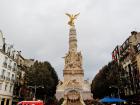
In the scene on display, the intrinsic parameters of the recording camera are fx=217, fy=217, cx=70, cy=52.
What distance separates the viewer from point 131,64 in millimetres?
57250

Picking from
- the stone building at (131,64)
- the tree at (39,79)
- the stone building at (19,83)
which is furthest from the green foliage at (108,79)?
the stone building at (19,83)

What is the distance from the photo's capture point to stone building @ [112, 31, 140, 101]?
174 ft

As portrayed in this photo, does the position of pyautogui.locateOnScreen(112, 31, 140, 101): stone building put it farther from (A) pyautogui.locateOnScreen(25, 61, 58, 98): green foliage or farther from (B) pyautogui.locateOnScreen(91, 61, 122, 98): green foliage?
(A) pyautogui.locateOnScreen(25, 61, 58, 98): green foliage

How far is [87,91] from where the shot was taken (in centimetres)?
6956

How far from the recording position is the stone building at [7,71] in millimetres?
50844

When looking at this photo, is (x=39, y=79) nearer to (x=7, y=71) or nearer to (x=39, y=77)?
(x=39, y=77)

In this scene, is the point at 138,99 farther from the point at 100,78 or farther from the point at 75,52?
the point at 75,52

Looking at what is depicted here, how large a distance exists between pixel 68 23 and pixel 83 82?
22769 millimetres

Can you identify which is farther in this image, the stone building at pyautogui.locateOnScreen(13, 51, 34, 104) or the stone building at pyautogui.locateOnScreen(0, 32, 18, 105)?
the stone building at pyautogui.locateOnScreen(13, 51, 34, 104)

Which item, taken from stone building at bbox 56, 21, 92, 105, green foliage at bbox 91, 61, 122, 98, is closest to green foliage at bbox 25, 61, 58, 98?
stone building at bbox 56, 21, 92, 105

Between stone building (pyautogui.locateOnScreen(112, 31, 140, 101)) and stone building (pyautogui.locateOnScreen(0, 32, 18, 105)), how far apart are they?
29.7 metres

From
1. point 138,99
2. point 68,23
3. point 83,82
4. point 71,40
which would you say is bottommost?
point 138,99

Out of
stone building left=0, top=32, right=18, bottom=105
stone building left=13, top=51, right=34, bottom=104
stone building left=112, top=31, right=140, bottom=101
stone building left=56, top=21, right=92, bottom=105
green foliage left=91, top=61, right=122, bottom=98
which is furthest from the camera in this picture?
stone building left=56, top=21, right=92, bottom=105

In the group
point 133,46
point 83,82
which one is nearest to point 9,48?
point 83,82
